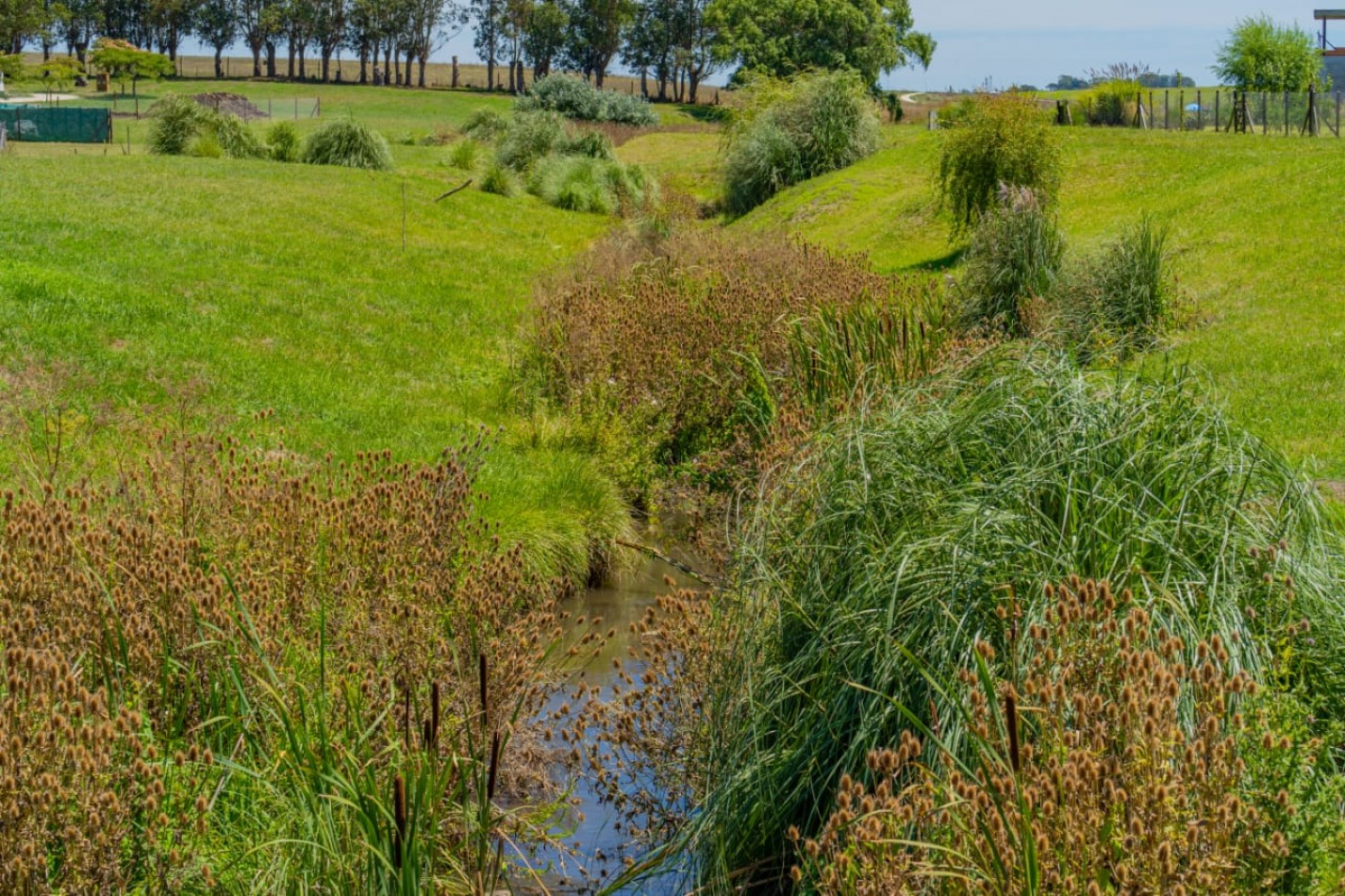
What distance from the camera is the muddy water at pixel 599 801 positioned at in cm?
521

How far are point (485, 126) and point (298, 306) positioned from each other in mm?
30936

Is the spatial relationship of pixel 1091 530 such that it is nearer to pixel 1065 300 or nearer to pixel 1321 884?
pixel 1321 884

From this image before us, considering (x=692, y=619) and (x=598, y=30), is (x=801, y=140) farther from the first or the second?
(x=598, y=30)

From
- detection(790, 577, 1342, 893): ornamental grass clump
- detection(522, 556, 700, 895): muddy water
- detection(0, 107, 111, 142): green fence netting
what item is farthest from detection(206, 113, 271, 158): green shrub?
detection(790, 577, 1342, 893): ornamental grass clump

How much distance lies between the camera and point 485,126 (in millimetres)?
43844

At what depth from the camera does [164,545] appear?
456cm

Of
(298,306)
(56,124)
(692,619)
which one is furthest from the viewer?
(56,124)

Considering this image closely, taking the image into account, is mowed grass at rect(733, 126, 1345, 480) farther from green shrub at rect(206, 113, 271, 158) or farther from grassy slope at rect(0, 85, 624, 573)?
green shrub at rect(206, 113, 271, 158)

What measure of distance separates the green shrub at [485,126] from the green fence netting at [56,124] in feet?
37.0

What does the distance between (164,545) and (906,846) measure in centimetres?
272

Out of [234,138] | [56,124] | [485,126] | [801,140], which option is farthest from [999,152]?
[56,124]

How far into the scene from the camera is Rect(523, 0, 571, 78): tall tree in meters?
98.6

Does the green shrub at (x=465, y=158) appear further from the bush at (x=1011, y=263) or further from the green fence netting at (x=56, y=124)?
the bush at (x=1011, y=263)

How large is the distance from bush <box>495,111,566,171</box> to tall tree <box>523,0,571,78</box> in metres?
64.2
